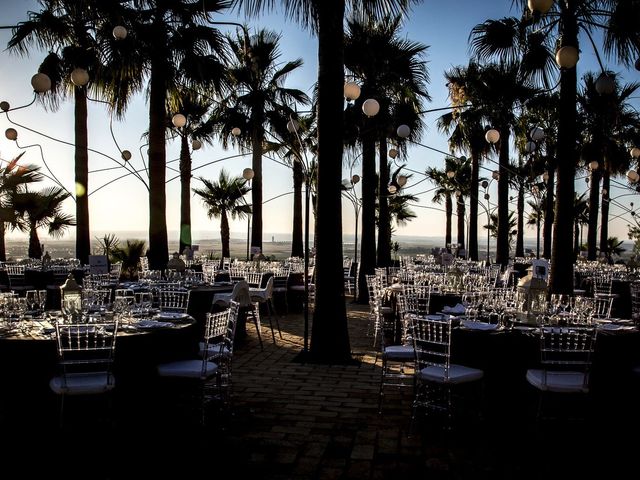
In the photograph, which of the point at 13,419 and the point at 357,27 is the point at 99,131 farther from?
the point at 13,419

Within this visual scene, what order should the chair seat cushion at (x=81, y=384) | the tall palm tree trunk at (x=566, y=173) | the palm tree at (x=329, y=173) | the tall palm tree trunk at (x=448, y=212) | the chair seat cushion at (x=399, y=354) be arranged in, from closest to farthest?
1. the chair seat cushion at (x=81, y=384)
2. the chair seat cushion at (x=399, y=354)
3. the palm tree at (x=329, y=173)
4. the tall palm tree trunk at (x=566, y=173)
5. the tall palm tree trunk at (x=448, y=212)

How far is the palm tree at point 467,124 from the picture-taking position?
1696cm

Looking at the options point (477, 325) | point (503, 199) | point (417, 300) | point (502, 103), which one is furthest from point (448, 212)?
point (477, 325)

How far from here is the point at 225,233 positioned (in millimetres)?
20922

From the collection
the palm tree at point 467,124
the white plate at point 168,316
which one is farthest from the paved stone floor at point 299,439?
the palm tree at point 467,124

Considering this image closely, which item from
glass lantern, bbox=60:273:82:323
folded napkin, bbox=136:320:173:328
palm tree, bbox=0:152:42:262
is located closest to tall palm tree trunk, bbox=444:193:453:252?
palm tree, bbox=0:152:42:262

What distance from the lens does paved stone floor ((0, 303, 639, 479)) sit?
3.74 m

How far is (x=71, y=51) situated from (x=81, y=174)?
3052 millimetres

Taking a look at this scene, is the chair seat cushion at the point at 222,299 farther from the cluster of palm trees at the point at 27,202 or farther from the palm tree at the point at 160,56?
the cluster of palm trees at the point at 27,202

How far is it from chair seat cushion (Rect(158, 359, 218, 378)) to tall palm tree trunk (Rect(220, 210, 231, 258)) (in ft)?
50.3

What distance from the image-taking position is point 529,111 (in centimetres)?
1788

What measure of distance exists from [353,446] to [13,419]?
270cm

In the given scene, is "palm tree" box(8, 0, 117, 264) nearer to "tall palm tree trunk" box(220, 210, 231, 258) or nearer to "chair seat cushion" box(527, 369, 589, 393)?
"tall palm tree trunk" box(220, 210, 231, 258)

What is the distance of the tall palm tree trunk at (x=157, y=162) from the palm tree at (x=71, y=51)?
1.17 metres
